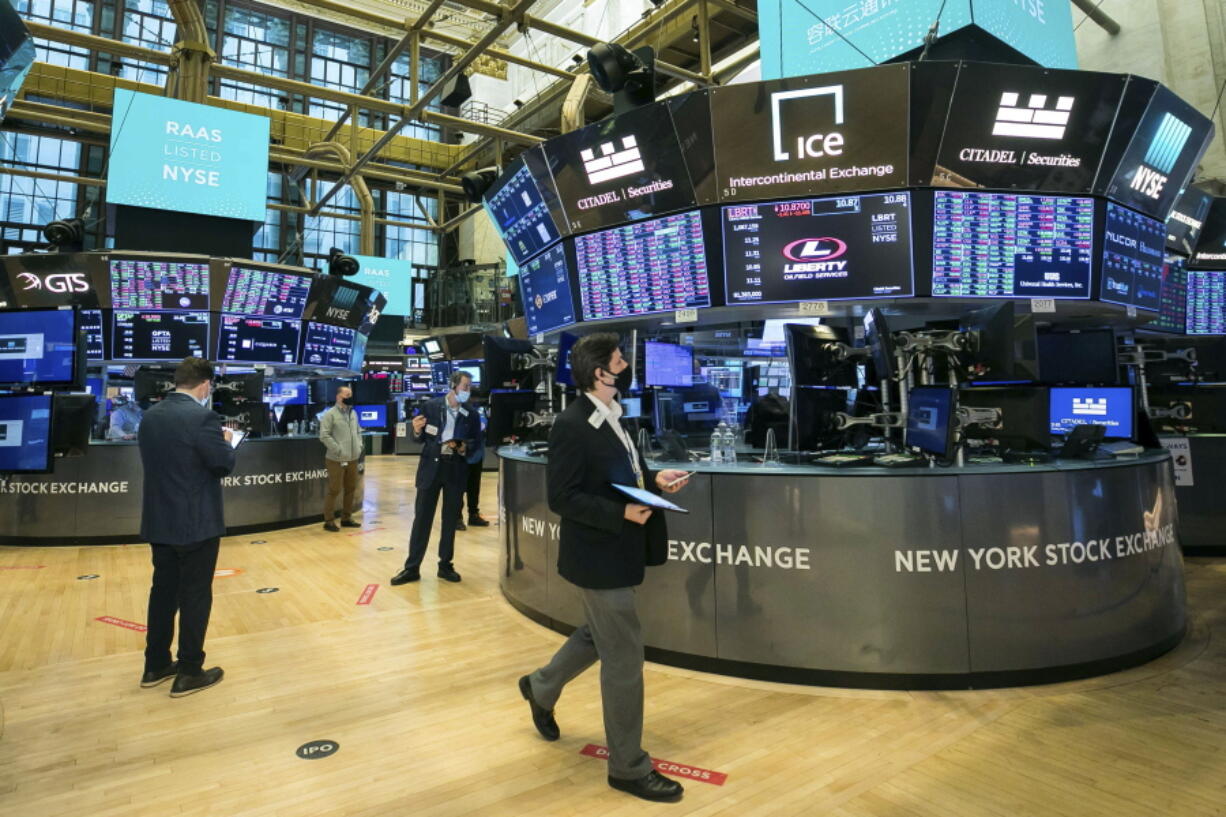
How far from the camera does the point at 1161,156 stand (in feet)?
14.1

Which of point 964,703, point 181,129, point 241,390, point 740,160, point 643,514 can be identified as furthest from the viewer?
point 181,129

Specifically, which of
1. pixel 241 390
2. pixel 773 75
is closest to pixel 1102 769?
pixel 773 75

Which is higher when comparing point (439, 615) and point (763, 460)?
point (763, 460)

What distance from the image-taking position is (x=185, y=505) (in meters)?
2.98

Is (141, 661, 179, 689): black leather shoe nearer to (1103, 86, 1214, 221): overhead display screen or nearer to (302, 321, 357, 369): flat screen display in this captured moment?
(1103, 86, 1214, 221): overhead display screen

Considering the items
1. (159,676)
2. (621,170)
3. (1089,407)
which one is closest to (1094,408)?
(1089,407)

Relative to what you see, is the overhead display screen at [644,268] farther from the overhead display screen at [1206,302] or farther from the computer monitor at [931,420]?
the overhead display screen at [1206,302]

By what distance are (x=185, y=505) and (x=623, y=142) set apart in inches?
134

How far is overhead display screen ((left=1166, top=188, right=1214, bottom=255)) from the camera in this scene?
562 cm

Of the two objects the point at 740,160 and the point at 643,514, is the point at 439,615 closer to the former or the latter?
the point at 643,514

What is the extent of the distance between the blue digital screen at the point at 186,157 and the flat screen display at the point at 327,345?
1.73m

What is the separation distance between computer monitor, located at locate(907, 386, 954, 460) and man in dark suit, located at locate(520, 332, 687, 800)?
62.3 inches

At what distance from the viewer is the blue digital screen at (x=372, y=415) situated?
57.0 ft

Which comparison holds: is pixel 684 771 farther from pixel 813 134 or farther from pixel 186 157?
pixel 186 157
